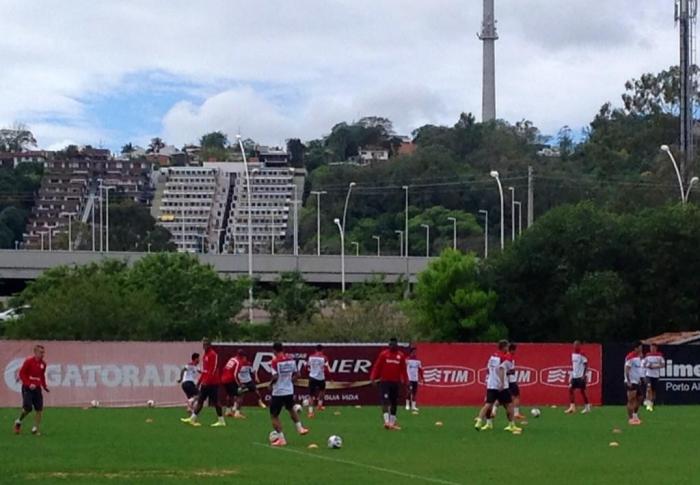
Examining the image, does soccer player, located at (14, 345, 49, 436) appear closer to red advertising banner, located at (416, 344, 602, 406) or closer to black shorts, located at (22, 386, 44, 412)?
black shorts, located at (22, 386, 44, 412)

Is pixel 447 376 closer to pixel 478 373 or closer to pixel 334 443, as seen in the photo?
pixel 478 373

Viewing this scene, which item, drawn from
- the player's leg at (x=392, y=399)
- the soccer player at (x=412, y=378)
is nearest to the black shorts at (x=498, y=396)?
the player's leg at (x=392, y=399)

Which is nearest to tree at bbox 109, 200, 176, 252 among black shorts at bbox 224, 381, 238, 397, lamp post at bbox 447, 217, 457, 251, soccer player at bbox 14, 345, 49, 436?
lamp post at bbox 447, 217, 457, 251

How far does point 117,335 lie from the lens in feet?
188

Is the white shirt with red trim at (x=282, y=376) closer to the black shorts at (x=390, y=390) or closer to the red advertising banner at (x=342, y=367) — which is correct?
the black shorts at (x=390, y=390)

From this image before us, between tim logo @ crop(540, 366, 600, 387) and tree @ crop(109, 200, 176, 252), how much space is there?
103867mm

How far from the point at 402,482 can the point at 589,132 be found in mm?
146476

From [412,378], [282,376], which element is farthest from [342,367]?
[282,376]

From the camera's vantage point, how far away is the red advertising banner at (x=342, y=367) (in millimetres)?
46406

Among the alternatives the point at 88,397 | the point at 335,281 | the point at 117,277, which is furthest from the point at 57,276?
the point at 335,281

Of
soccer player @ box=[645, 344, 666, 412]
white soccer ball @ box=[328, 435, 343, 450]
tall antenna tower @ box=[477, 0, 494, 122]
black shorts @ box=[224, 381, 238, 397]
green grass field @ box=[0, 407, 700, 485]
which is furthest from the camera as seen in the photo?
tall antenna tower @ box=[477, 0, 494, 122]

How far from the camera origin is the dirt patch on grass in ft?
66.0

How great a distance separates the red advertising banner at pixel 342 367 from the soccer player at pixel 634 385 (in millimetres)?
11292

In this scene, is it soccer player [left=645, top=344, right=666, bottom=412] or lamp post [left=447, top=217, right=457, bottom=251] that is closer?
soccer player [left=645, top=344, right=666, bottom=412]
